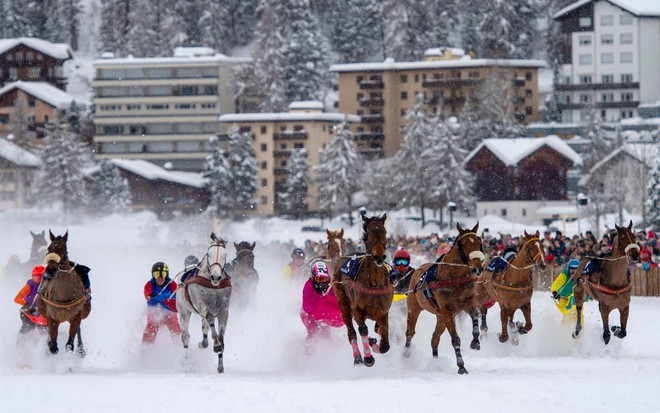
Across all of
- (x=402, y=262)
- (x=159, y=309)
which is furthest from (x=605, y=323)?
(x=159, y=309)

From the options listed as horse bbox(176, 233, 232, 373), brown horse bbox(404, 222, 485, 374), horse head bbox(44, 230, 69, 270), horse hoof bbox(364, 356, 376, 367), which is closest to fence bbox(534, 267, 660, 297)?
brown horse bbox(404, 222, 485, 374)

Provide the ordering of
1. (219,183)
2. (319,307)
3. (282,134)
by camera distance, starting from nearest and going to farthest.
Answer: (319,307) < (219,183) < (282,134)

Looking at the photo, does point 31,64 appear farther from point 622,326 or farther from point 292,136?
point 622,326

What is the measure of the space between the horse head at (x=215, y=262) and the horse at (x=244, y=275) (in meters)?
5.32

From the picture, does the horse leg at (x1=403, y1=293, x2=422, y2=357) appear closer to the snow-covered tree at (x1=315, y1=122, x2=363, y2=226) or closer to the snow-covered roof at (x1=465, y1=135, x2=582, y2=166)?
the snow-covered tree at (x1=315, y1=122, x2=363, y2=226)

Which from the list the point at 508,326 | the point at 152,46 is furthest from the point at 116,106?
the point at 508,326

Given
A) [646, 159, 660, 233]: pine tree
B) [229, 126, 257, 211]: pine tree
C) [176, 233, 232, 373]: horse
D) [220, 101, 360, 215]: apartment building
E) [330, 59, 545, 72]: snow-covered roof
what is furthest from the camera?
[330, 59, 545, 72]: snow-covered roof

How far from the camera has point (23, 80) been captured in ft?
447

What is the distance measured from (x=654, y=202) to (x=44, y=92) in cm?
8480

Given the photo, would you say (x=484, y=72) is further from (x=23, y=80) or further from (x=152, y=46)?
(x=23, y=80)

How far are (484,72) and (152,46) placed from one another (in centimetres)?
3667

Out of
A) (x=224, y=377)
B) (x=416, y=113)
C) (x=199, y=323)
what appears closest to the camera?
(x=224, y=377)

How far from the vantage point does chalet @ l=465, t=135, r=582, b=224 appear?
93125mm

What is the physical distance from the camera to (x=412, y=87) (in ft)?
397
